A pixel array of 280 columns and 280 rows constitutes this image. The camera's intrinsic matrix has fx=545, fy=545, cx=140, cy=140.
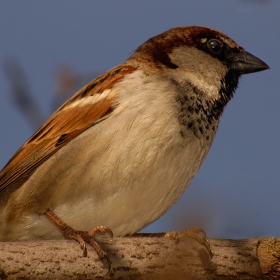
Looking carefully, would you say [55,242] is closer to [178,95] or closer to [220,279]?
[220,279]

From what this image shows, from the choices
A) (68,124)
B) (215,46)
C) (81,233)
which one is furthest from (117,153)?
(215,46)

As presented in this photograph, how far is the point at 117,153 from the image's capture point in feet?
11.0

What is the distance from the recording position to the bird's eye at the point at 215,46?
424cm

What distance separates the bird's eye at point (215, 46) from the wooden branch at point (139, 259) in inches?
72.1

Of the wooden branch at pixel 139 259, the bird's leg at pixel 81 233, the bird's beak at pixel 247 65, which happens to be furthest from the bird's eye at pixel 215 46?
the wooden branch at pixel 139 259

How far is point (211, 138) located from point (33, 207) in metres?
1.29

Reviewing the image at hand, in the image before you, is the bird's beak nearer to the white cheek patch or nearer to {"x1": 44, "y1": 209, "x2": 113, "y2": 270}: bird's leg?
the white cheek patch

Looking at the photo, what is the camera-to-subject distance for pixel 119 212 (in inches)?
140

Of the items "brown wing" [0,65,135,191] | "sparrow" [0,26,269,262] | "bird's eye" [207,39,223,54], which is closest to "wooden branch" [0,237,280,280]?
"sparrow" [0,26,269,262]

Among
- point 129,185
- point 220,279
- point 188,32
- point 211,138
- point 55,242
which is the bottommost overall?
point 220,279

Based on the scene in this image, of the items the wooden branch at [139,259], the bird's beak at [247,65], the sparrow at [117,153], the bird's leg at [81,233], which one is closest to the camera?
the wooden branch at [139,259]

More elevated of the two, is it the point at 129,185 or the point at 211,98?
the point at 211,98

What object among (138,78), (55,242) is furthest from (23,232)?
(138,78)

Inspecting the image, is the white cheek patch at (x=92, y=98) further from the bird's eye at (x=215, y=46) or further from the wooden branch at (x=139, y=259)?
the wooden branch at (x=139, y=259)
